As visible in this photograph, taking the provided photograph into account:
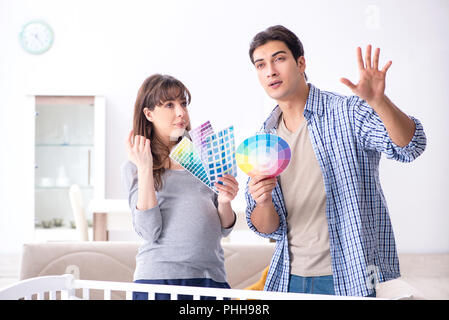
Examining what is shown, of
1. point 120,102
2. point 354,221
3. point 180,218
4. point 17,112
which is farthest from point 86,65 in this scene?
point 354,221

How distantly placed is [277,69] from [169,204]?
1.44 ft

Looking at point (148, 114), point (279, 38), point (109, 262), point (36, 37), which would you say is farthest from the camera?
point (36, 37)

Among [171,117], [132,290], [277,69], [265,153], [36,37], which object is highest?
[36,37]

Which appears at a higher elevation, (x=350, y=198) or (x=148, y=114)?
(x=148, y=114)

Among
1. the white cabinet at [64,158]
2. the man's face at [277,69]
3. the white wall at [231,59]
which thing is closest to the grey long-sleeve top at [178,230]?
the man's face at [277,69]

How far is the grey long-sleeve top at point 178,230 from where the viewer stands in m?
1.20

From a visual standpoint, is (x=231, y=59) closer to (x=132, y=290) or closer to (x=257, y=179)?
(x=257, y=179)

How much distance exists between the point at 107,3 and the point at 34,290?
400 cm

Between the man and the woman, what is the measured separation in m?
0.12

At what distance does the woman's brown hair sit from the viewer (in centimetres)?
128

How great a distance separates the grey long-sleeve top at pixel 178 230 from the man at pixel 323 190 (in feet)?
0.41

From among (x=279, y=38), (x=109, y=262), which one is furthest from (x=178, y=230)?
(x=109, y=262)

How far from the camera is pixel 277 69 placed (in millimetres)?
1176

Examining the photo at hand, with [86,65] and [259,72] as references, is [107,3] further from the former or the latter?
[259,72]
